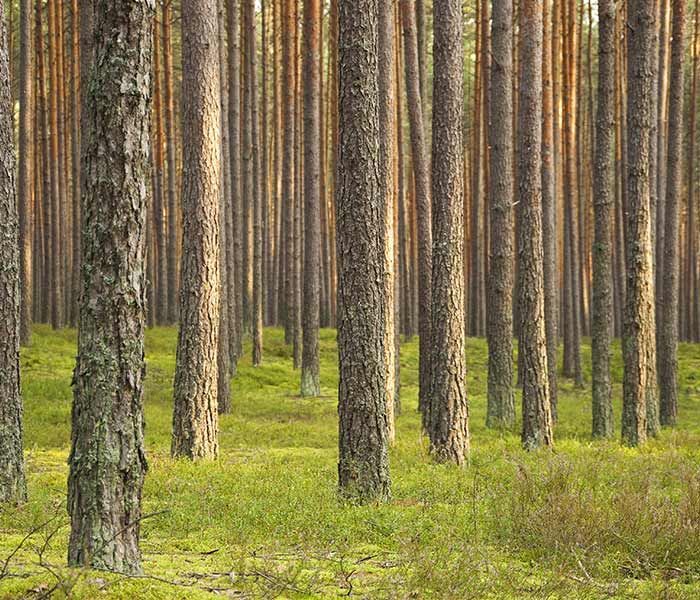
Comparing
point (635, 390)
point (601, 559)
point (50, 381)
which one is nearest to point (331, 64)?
point (50, 381)

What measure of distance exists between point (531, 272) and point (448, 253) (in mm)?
2274

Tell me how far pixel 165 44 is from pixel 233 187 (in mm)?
6995

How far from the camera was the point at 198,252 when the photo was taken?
1240cm

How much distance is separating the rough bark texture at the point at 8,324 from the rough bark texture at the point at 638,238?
8.97m

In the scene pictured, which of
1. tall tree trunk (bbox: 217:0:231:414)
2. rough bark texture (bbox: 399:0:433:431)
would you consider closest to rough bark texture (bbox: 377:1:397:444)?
rough bark texture (bbox: 399:0:433:431)

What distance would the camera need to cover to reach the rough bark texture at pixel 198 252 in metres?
12.4

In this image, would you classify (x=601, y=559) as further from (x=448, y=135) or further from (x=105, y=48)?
(x=448, y=135)

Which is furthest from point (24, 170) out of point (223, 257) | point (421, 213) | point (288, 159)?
point (421, 213)

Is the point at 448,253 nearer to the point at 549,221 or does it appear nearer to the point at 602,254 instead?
the point at 602,254

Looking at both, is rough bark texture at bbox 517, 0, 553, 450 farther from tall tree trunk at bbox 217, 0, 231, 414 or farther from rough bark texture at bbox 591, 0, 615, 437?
tall tree trunk at bbox 217, 0, 231, 414

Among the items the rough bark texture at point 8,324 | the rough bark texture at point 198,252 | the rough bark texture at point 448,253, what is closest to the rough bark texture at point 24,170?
the rough bark texture at point 198,252

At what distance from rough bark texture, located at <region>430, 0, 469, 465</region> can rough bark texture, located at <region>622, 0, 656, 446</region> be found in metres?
3.30

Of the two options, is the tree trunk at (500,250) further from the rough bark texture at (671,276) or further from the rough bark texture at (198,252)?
the rough bark texture at (198,252)

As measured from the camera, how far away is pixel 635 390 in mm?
14078
